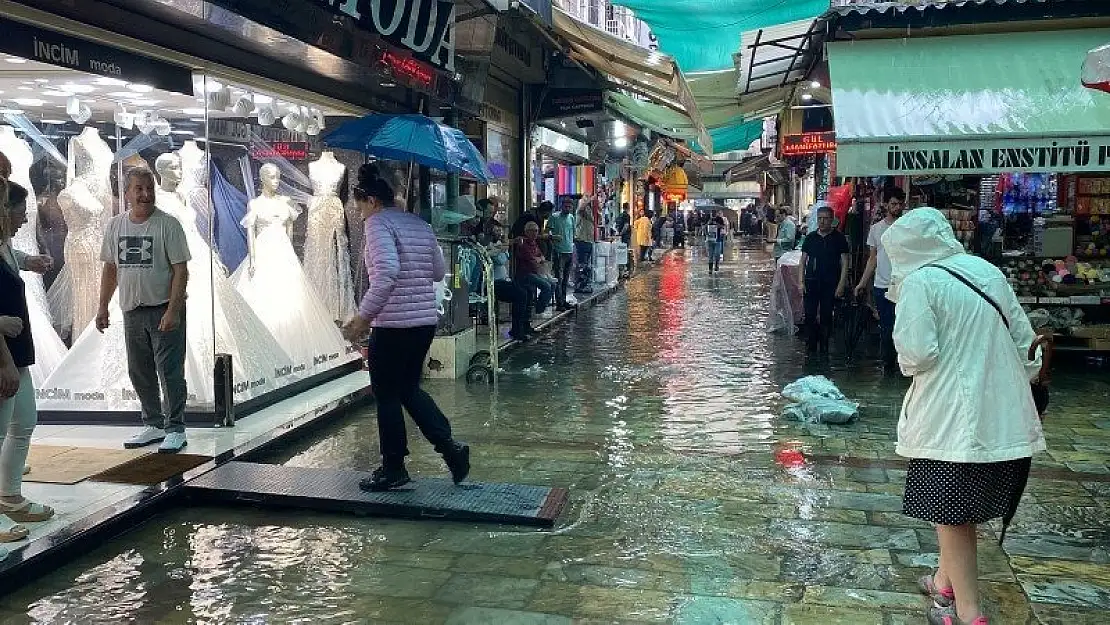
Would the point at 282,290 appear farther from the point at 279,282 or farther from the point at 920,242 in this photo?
the point at 920,242

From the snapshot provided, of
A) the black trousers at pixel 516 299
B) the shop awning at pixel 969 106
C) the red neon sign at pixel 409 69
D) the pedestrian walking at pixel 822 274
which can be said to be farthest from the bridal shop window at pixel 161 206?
the pedestrian walking at pixel 822 274

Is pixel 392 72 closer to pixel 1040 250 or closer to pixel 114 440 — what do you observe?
pixel 114 440

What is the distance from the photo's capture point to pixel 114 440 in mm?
6547

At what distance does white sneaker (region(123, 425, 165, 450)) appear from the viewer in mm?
6301

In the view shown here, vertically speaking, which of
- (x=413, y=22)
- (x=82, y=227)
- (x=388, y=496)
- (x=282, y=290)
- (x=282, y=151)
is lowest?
(x=388, y=496)

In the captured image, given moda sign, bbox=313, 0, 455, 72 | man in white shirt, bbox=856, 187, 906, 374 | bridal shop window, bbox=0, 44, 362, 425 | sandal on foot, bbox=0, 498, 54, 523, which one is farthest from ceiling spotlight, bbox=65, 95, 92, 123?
man in white shirt, bbox=856, 187, 906, 374

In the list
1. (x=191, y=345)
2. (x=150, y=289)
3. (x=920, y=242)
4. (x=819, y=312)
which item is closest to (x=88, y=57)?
(x=150, y=289)

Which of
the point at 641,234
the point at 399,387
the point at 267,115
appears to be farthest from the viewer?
the point at 641,234

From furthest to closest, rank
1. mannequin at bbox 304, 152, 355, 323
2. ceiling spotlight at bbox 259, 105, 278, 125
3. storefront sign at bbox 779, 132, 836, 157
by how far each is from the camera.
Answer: storefront sign at bbox 779, 132, 836, 157
mannequin at bbox 304, 152, 355, 323
ceiling spotlight at bbox 259, 105, 278, 125

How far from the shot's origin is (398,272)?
5.11 metres

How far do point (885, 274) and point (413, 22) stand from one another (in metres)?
5.15

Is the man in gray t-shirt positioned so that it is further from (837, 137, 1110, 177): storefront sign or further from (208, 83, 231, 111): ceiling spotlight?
(837, 137, 1110, 177): storefront sign

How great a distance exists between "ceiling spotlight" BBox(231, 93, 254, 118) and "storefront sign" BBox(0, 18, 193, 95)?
2.79ft

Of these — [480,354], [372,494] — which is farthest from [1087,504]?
[480,354]
